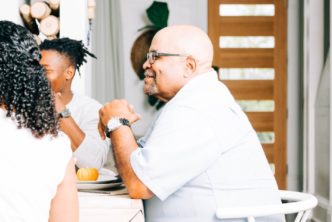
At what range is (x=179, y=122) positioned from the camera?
5.78 ft

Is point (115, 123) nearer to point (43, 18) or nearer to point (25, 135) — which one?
point (25, 135)

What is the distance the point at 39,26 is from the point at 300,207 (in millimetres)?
1919

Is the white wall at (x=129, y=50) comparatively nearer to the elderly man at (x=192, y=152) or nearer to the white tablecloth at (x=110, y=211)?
the elderly man at (x=192, y=152)

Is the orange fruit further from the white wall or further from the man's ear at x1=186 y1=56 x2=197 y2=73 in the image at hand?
the white wall

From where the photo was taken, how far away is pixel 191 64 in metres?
2.01

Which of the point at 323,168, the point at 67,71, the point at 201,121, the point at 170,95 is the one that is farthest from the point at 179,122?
the point at 323,168

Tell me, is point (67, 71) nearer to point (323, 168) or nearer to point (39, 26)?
point (39, 26)

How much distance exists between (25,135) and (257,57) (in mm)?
5250

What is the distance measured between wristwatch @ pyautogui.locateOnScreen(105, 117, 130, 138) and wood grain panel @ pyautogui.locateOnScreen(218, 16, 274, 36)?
452 centimetres

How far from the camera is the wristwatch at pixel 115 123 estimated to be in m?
1.91

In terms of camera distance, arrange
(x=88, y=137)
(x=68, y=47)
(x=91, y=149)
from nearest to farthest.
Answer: (x=91, y=149), (x=88, y=137), (x=68, y=47)

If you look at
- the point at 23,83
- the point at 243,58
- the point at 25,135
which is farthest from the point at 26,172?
the point at 243,58

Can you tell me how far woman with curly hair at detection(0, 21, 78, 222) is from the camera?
1.25 meters

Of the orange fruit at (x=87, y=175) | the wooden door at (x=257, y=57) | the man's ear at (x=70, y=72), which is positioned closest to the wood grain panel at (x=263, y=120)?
the wooden door at (x=257, y=57)
